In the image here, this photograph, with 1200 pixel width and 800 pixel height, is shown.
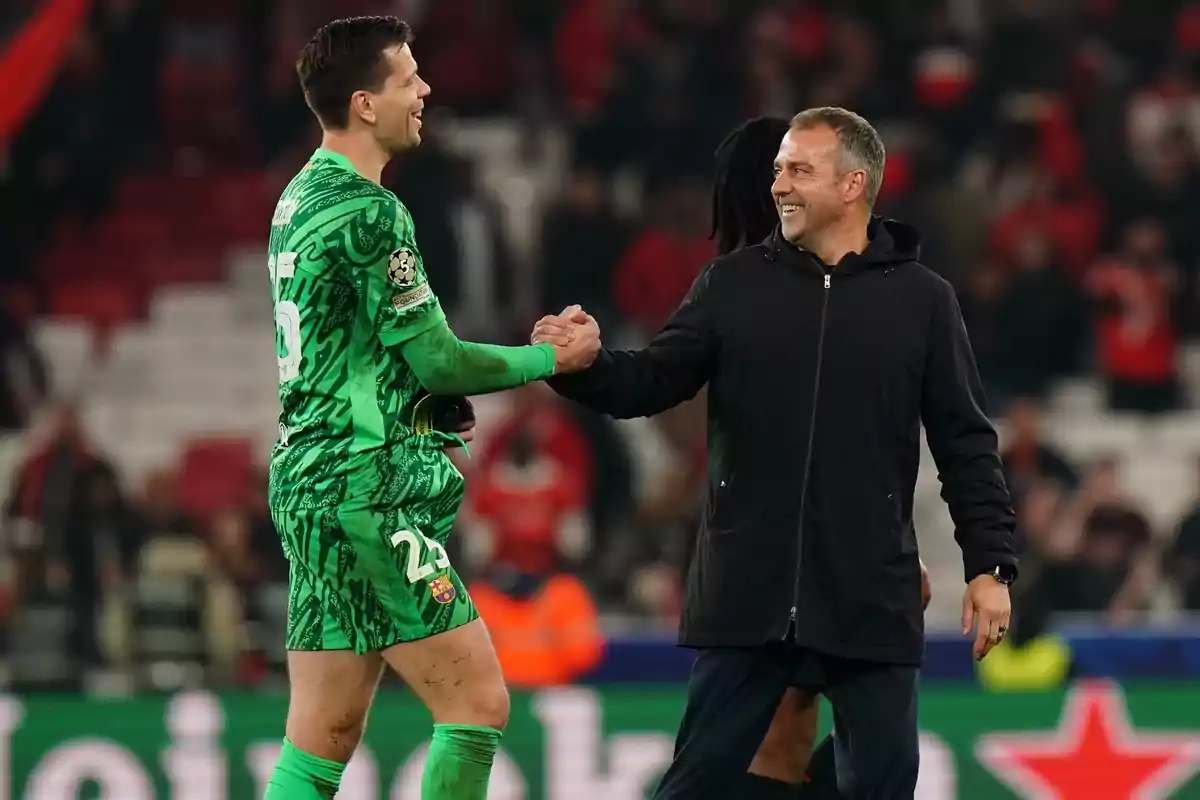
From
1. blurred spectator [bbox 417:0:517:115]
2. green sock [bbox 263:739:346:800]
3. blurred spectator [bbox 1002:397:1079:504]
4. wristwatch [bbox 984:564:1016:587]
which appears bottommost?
blurred spectator [bbox 1002:397:1079:504]

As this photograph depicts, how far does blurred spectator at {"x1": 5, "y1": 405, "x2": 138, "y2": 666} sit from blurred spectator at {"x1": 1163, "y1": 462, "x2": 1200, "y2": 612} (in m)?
5.60

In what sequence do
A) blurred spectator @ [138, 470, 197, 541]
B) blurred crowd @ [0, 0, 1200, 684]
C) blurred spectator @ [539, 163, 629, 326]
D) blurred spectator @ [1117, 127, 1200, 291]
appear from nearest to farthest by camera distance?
blurred crowd @ [0, 0, 1200, 684], blurred spectator @ [138, 470, 197, 541], blurred spectator @ [539, 163, 629, 326], blurred spectator @ [1117, 127, 1200, 291]

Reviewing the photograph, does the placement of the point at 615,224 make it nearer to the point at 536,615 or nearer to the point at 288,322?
the point at 536,615

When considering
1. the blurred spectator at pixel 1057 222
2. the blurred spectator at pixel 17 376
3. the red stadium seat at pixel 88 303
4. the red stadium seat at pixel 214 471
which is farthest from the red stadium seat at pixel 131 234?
the blurred spectator at pixel 1057 222

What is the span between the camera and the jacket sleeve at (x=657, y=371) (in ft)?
18.7

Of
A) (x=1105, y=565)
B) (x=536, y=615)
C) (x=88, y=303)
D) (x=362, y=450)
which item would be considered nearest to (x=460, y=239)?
(x=88, y=303)

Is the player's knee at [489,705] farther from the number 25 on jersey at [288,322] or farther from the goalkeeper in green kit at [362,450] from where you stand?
the number 25 on jersey at [288,322]

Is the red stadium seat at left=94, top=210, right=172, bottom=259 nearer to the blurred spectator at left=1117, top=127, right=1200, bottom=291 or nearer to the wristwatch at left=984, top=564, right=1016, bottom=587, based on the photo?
Result: the blurred spectator at left=1117, top=127, right=1200, bottom=291

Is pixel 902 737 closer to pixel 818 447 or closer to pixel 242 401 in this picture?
pixel 818 447

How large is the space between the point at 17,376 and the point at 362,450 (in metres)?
9.62

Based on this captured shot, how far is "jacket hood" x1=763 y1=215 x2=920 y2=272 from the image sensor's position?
5668mm

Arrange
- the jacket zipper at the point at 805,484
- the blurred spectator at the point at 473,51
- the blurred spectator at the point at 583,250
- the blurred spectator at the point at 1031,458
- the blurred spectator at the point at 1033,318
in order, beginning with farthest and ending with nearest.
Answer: the blurred spectator at the point at 473,51, the blurred spectator at the point at 583,250, the blurred spectator at the point at 1033,318, the blurred spectator at the point at 1031,458, the jacket zipper at the point at 805,484

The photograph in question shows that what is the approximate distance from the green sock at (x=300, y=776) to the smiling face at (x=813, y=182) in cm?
168

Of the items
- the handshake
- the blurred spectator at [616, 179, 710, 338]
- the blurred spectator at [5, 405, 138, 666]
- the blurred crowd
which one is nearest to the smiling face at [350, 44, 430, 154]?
the handshake
